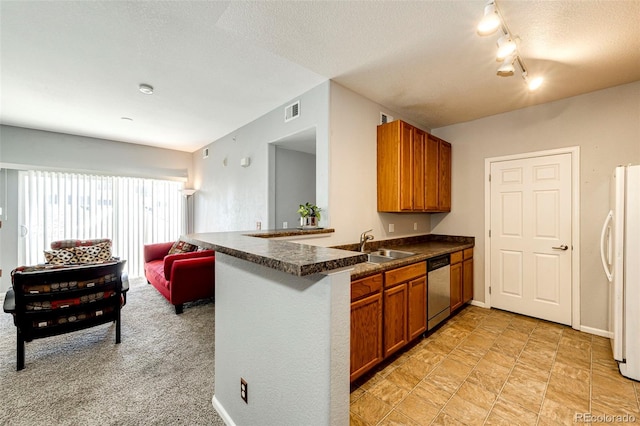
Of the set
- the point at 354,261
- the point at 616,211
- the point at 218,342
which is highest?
the point at 616,211

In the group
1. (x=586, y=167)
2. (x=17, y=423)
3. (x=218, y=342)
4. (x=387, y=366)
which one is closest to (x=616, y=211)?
(x=586, y=167)

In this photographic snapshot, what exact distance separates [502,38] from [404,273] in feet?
6.26

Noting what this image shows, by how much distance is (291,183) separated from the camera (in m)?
3.98

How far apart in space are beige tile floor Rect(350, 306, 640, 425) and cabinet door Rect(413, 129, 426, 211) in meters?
1.54

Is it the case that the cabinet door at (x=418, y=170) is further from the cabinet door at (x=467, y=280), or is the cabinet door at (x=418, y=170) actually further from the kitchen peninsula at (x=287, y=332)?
the kitchen peninsula at (x=287, y=332)

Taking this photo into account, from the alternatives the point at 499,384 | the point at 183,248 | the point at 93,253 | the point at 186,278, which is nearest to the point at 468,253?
the point at 499,384

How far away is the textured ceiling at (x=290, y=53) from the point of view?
1720mm

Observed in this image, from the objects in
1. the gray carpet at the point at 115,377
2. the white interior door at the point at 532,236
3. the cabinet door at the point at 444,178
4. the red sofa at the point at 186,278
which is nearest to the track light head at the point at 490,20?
the cabinet door at the point at 444,178

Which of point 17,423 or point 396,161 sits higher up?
point 396,161

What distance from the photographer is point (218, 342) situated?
1684 millimetres

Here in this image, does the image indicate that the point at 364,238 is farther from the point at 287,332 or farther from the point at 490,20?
the point at 490,20

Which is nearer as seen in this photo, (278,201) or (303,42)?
(303,42)

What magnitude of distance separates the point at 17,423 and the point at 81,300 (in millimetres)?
1003

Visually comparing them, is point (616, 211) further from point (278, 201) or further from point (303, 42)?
point (278, 201)
